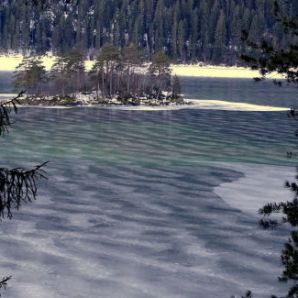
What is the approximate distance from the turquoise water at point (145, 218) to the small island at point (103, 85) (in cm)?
3085

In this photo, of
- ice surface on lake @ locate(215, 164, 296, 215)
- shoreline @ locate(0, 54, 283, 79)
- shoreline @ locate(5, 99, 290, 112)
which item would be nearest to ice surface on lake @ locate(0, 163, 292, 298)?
ice surface on lake @ locate(215, 164, 296, 215)

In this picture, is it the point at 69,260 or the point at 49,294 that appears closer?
the point at 49,294

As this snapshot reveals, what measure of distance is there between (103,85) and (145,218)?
57.7m

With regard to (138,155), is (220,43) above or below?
above

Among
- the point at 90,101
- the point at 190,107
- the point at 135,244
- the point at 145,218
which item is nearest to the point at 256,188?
the point at 145,218

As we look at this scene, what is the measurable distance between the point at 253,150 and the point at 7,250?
2228cm

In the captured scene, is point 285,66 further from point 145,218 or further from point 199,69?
point 199,69

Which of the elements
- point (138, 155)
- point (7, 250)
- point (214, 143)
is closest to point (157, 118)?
point (214, 143)

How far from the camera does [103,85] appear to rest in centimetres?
7838

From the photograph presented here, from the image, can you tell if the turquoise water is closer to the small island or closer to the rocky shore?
the rocky shore

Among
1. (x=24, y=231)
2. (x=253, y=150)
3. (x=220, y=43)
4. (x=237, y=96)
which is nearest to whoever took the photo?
(x=24, y=231)

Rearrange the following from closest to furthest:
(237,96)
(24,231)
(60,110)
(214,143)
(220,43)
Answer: (24,231) < (214,143) < (60,110) < (237,96) < (220,43)

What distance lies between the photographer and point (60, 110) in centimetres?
6519

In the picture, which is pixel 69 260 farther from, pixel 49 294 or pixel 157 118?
pixel 157 118
